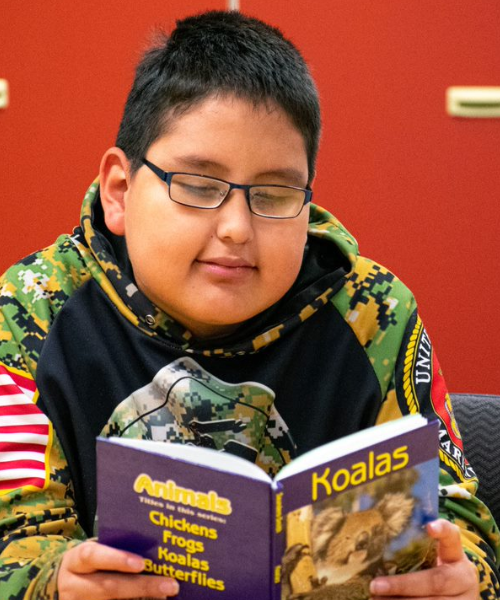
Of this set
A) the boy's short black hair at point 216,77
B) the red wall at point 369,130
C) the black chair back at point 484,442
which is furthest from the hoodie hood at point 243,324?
the red wall at point 369,130

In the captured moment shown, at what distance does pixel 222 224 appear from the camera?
118cm

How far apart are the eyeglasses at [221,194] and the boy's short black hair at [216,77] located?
0.09m

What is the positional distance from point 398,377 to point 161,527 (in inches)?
20.1

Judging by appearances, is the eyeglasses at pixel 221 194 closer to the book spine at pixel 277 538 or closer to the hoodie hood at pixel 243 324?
the hoodie hood at pixel 243 324

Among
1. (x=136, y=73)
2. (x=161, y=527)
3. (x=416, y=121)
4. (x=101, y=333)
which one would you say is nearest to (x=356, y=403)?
(x=101, y=333)

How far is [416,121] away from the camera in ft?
7.86

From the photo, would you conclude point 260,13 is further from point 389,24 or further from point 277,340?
point 277,340

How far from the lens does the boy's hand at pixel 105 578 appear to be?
93 centimetres

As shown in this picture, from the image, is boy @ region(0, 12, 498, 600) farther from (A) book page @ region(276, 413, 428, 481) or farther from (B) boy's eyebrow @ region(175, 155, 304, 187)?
(A) book page @ region(276, 413, 428, 481)

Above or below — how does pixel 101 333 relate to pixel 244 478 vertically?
above

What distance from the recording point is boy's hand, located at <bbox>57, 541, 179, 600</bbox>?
36.6 inches

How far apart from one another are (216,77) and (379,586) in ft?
2.22

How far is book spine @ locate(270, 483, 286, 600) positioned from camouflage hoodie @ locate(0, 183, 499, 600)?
359 mm

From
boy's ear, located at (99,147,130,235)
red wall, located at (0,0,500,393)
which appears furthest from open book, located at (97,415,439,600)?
red wall, located at (0,0,500,393)
